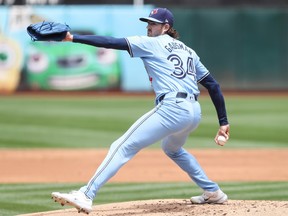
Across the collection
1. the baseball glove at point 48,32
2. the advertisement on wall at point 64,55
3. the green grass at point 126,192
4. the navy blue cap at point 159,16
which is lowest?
the advertisement on wall at point 64,55

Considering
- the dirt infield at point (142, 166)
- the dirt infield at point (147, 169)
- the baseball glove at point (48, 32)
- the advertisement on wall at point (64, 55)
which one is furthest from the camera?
the advertisement on wall at point (64, 55)

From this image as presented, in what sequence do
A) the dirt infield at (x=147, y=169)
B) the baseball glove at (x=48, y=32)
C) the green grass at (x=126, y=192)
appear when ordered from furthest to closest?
1. the green grass at (x=126, y=192)
2. the dirt infield at (x=147, y=169)
3. the baseball glove at (x=48, y=32)

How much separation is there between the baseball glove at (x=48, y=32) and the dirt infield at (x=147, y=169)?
1605mm

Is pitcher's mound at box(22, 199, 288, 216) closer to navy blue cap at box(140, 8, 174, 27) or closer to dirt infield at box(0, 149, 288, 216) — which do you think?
dirt infield at box(0, 149, 288, 216)

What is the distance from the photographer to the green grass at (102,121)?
14984 millimetres

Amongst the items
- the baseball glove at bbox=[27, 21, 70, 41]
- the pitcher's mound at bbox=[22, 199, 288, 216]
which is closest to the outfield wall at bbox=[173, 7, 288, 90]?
the pitcher's mound at bbox=[22, 199, 288, 216]

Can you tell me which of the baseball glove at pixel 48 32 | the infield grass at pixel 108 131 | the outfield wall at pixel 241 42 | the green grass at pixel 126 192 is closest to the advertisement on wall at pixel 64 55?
the infield grass at pixel 108 131

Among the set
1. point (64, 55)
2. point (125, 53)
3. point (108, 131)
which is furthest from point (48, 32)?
point (125, 53)

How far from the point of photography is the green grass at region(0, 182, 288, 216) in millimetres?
8367

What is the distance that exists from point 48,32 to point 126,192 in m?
3.22

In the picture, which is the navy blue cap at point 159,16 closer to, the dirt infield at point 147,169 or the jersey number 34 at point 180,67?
the jersey number 34 at point 180,67

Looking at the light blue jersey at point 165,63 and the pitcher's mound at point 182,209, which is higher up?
the light blue jersey at point 165,63

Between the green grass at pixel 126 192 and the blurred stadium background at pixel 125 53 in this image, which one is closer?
the green grass at pixel 126 192

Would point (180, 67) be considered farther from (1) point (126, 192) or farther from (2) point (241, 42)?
(2) point (241, 42)
